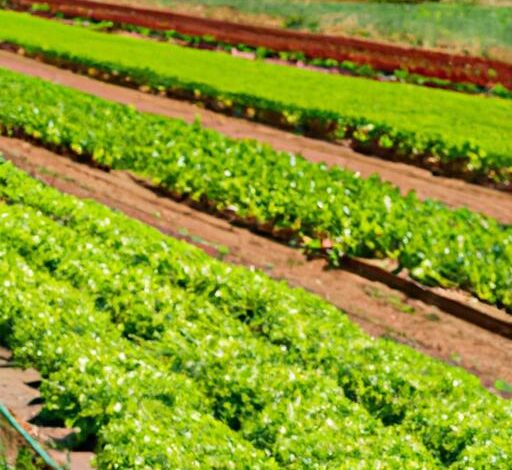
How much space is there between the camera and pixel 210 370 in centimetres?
879

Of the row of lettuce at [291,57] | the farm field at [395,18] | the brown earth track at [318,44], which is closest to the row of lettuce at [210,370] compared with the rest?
the row of lettuce at [291,57]

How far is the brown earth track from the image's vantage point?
2411cm

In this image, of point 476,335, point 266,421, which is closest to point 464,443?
point 266,421

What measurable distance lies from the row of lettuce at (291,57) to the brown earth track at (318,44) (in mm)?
179

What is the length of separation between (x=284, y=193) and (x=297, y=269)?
4.53ft

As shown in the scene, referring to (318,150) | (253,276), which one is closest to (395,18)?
(318,150)

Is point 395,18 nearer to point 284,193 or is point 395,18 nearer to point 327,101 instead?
point 327,101

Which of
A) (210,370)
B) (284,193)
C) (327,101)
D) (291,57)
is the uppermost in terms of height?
(291,57)

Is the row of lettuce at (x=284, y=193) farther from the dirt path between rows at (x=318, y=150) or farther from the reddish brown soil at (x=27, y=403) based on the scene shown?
the reddish brown soil at (x=27, y=403)

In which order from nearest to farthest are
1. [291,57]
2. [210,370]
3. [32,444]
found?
[32,444] → [210,370] → [291,57]

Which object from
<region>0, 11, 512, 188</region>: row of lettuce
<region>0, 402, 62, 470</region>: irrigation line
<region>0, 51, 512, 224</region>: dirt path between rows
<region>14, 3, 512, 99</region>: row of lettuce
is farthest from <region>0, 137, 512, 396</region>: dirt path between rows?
<region>14, 3, 512, 99</region>: row of lettuce

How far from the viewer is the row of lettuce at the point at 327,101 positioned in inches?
683

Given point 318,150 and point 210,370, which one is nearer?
point 210,370

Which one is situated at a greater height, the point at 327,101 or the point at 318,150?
the point at 327,101
